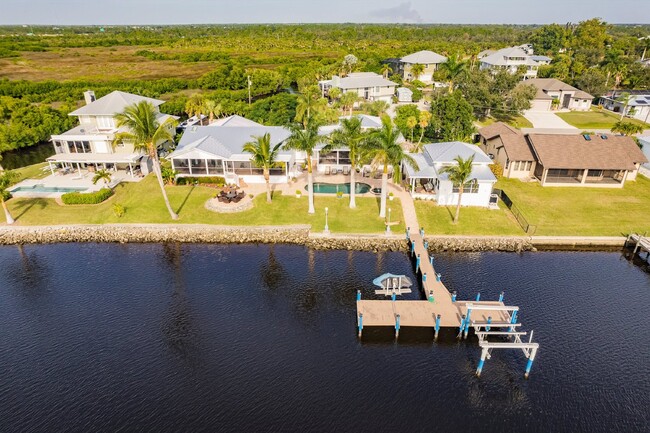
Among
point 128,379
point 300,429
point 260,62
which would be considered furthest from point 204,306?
point 260,62

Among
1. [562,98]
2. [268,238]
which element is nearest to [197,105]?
[268,238]

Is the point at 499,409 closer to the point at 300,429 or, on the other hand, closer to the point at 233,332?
the point at 300,429

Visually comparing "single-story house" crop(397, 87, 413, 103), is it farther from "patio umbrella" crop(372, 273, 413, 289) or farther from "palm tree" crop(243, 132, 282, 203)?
"patio umbrella" crop(372, 273, 413, 289)

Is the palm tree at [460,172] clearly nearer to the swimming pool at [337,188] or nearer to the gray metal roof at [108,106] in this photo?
the swimming pool at [337,188]

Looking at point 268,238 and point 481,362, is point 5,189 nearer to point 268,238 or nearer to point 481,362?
point 268,238

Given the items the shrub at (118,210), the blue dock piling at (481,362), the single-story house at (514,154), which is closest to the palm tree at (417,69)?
the single-story house at (514,154)

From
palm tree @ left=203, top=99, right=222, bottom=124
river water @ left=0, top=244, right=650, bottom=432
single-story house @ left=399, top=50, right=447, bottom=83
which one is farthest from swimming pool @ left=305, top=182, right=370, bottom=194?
single-story house @ left=399, top=50, right=447, bottom=83
